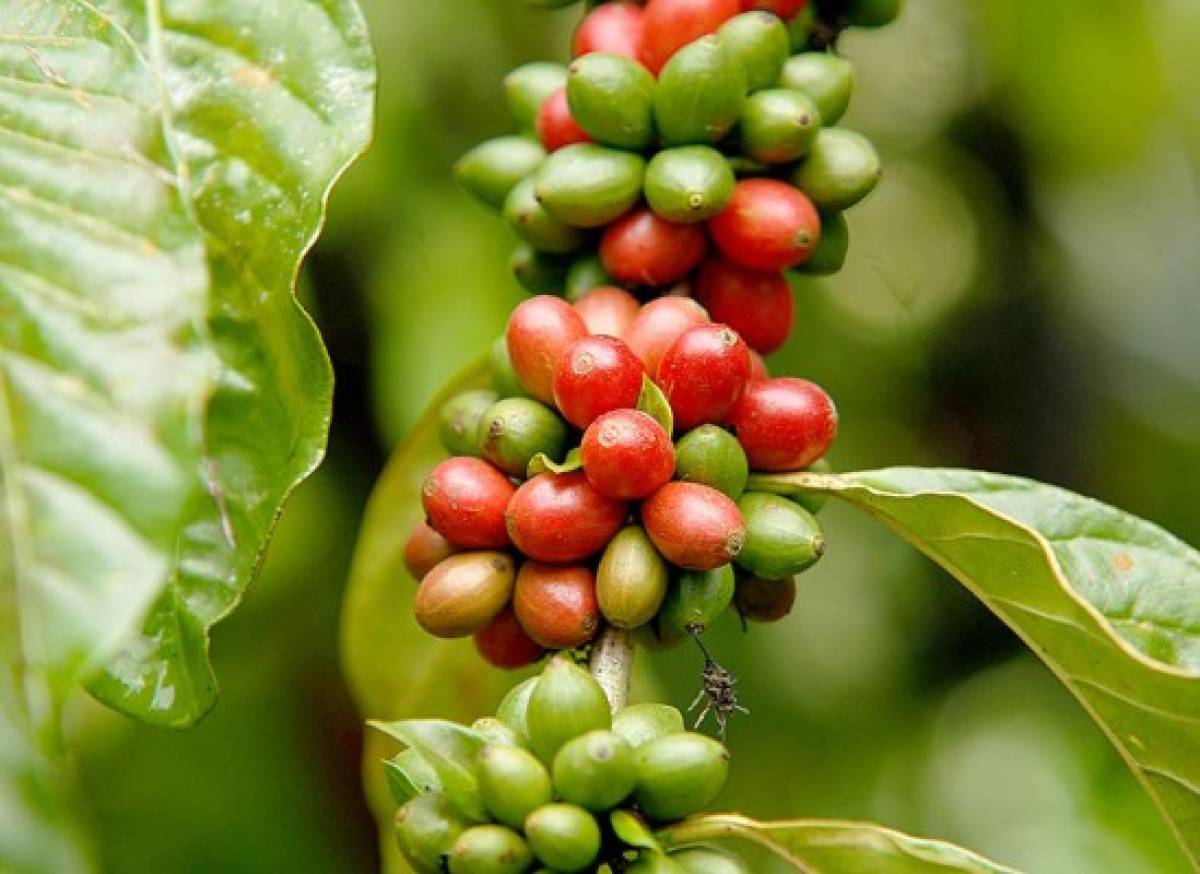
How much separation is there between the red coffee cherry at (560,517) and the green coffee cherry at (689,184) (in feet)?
0.93

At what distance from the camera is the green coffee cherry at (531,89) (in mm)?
1685

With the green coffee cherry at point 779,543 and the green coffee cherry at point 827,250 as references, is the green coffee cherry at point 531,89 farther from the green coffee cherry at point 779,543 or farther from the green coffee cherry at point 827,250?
the green coffee cherry at point 779,543

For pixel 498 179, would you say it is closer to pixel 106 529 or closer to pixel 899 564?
pixel 106 529

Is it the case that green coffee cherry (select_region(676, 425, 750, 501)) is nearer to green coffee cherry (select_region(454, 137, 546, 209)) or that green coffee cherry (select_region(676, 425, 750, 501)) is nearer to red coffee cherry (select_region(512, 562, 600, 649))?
red coffee cherry (select_region(512, 562, 600, 649))

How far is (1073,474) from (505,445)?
71.8 inches

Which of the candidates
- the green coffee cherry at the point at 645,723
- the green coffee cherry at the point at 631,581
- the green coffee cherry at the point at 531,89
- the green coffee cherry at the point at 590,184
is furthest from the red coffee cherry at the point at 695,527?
the green coffee cherry at the point at 531,89

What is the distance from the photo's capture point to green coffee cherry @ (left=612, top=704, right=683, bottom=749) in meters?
1.21

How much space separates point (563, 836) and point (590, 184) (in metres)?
0.65

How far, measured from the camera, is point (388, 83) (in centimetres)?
253

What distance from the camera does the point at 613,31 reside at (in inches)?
64.8

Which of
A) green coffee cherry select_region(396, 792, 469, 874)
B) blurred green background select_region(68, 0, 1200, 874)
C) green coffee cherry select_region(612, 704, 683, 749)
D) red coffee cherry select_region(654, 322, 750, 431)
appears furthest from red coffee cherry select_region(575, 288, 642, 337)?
blurred green background select_region(68, 0, 1200, 874)

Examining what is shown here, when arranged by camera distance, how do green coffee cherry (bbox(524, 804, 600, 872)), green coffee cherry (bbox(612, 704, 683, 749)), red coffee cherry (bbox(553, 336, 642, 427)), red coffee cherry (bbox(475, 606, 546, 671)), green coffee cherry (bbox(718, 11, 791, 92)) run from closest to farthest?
green coffee cherry (bbox(524, 804, 600, 872)), green coffee cherry (bbox(612, 704, 683, 749)), red coffee cherry (bbox(553, 336, 642, 427)), red coffee cherry (bbox(475, 606, 546, 671)), green coffee cherry (bbox(718, 11, 791, 92))

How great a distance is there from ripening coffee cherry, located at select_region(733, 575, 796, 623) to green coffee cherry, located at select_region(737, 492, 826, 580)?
2.3 inches

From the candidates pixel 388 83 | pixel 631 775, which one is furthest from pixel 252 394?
pixel 388 83
